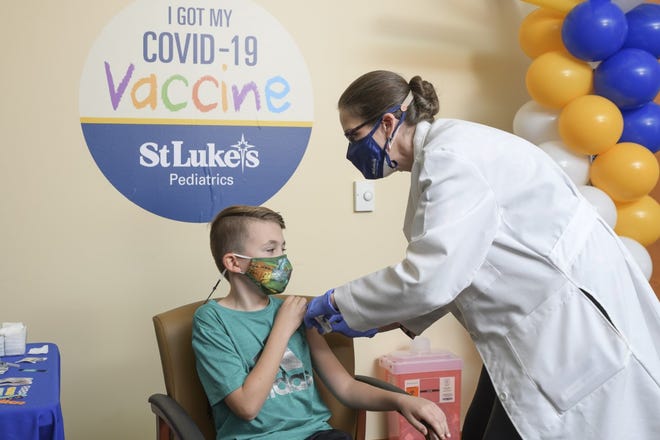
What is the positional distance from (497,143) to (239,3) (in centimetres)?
141

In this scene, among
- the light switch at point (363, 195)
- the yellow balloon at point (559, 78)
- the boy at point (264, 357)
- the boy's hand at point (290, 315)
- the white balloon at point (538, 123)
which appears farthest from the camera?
the light switch at point (363, 195)

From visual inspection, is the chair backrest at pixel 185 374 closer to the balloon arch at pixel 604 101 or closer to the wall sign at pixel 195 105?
the wall sign at pixel 195 105

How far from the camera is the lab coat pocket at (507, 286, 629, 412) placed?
1.51 m

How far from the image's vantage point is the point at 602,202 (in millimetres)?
2465

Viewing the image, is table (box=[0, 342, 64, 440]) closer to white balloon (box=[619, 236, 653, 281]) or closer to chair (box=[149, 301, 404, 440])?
chair (box=[149, 301, 404, 440])

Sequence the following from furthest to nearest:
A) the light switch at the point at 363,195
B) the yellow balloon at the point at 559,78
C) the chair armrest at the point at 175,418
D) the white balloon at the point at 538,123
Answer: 1. the light switch at the point at 363,195
2. the white balloon at the point at 538,123
3. the yellow balloon at the point at 559,78
4. the chair armrest at the point at 175,418

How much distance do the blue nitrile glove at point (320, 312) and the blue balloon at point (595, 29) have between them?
133 cm

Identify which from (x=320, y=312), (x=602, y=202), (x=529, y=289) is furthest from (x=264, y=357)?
(x=602, y=202)

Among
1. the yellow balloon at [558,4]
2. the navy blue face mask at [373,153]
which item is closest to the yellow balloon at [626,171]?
the yellow balloon at [558,4]

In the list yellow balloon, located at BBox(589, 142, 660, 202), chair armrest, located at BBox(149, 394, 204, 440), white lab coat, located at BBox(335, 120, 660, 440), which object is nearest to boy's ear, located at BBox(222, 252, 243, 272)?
chair armrest, located at BBox(149, 394, 204, 440)

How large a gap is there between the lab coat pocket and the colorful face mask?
667mm

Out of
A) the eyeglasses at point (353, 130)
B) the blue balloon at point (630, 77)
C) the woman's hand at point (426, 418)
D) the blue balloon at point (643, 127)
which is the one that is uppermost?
the blue balloon at point (630, 77)

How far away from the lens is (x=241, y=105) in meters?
2.67

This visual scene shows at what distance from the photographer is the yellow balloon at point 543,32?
259 centimetres
